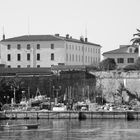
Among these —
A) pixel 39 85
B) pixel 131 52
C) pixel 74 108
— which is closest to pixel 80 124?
pixel 74 108

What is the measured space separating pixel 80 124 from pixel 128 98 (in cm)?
2254

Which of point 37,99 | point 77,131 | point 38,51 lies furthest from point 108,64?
point 77,131

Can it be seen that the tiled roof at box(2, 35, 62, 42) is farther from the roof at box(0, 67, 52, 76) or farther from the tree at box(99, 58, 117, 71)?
the roof at box(0, 67, 52, 76)

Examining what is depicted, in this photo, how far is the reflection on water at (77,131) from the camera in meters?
98.6

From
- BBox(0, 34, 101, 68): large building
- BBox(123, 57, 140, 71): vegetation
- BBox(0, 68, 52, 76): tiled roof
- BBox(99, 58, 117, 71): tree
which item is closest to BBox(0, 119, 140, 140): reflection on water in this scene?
BBox(0, 68, 52, 76): tiled roof

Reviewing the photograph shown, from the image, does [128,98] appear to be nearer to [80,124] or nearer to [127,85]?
[127,85]

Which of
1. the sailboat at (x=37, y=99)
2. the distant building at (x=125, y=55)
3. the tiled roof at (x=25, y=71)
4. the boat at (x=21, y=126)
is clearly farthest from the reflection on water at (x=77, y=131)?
the distant building at (x=125, y=55)

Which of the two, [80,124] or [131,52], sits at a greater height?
[131,52]

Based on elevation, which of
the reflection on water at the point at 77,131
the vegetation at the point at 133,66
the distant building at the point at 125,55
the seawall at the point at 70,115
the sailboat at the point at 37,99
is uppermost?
the distant building at the point at 125,55

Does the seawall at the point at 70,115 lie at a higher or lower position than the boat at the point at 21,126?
higher

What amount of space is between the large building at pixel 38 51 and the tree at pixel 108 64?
7227 mm

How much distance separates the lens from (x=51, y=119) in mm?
122062

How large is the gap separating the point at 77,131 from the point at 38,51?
58046 millimetres

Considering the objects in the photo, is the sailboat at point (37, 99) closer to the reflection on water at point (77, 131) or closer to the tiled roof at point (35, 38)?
the reflection on water at point (77, 131)
